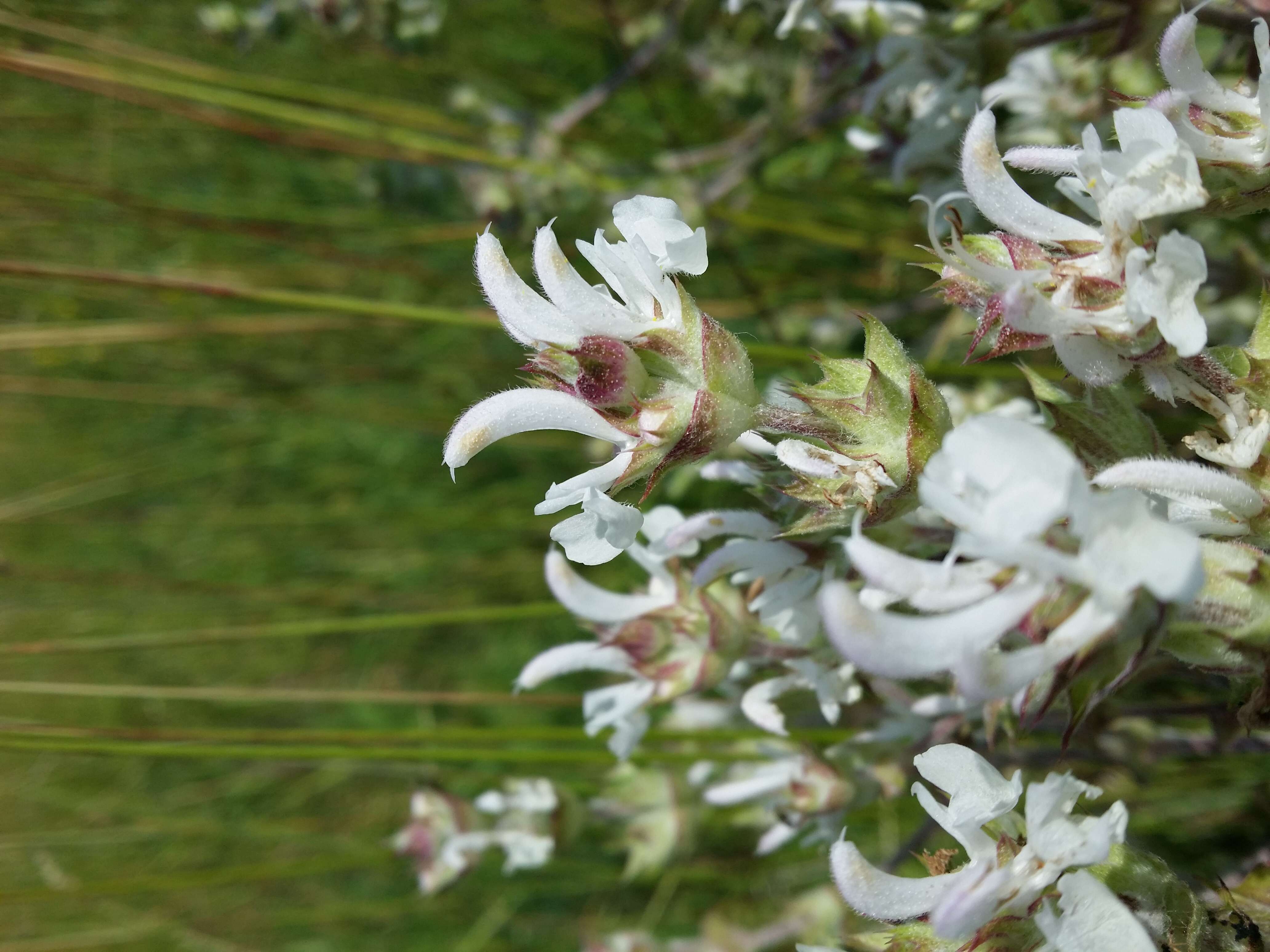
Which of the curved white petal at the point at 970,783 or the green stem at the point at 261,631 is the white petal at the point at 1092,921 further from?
the green stem at the point at 261,631

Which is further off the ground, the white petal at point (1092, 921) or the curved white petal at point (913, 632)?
the curved white petal at point (913, 632)

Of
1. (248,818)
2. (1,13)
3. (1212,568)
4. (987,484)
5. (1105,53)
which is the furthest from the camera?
(248,818)

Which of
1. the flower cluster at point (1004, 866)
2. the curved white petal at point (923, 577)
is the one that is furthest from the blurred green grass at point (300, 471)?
the curved white petal at point (923, 577)

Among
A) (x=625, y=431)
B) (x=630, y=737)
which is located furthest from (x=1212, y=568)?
(x=630, y=737)

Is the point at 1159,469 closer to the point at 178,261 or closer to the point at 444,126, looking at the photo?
the point at 444,126

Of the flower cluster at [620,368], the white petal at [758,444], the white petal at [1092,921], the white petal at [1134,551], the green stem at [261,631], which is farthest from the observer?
the green stem at [261,631]

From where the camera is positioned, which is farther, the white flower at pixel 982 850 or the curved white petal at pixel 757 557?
the curved white petal at pixel 757 557

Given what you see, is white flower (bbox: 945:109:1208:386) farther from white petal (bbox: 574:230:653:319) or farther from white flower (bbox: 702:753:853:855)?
white flower (bbox: 702:753:853:855)
